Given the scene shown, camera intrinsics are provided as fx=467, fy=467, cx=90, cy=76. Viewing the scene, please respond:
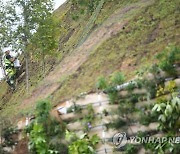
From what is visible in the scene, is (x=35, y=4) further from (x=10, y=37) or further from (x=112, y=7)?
(x=112, y=7)

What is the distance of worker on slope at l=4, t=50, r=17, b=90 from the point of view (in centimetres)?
1552

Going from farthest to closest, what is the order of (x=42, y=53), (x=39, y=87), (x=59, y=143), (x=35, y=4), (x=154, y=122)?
1. (x=42, y=53)
2. (x=35, y=4)
3. (x=39, y=87)
4. (x=59, y=143)
5. (x=154, y=122)

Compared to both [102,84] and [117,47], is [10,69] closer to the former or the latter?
[117,47]

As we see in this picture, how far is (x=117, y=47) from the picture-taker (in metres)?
10.6

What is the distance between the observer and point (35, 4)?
537 inches

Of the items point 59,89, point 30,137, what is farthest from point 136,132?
point 59,89

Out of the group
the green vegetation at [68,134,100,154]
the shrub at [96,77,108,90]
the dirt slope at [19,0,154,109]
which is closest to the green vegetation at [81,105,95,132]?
the green vegetation at [68,134,100,154]

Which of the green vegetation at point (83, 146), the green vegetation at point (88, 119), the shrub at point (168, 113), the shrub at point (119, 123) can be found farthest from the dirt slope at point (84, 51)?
the shrub at point (168, 113)

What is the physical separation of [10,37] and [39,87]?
2622 millimetres

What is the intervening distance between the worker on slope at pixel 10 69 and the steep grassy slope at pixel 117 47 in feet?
12.2

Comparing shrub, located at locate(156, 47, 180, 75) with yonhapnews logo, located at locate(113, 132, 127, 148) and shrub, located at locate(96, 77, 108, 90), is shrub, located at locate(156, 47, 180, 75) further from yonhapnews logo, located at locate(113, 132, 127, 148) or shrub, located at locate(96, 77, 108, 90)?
yonhapnews logo, located at locate(113, 132, 127, 148)

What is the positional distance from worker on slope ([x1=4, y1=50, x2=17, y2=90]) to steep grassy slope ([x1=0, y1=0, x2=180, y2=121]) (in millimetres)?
3709

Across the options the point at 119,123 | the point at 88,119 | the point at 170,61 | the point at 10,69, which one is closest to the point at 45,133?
the point at 88,119

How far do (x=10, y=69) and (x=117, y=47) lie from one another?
6582 millimetres
